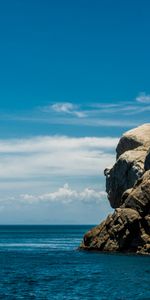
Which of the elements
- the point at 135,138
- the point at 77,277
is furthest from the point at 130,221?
the point at 135,138

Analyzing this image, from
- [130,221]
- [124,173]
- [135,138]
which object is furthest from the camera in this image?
[135,138]

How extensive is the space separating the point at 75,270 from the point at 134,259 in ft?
45.7

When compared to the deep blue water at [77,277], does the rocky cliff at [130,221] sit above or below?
above

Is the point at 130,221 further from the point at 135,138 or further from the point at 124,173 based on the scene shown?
the point at 135,138

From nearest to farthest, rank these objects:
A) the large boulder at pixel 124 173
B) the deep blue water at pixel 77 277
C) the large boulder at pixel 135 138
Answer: the deep blue water at pixel 77 277, the large boulder at pixel 124 173, the large boulder at pixel 135 138

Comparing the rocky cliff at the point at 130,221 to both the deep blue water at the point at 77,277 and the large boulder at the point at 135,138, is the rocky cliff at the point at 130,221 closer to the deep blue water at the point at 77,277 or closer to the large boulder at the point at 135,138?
the deep blue water at the point at 77,277

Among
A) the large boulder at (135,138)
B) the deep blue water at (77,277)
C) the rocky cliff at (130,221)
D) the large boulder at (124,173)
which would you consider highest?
the large boulder at (135,138)

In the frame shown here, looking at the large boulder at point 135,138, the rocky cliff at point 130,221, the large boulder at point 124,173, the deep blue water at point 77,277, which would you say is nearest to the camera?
the deep blue water at point 77,277

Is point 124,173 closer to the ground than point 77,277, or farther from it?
farther from it

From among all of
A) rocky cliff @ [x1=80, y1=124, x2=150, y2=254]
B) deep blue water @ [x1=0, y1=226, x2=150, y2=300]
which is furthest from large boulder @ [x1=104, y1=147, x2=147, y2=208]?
deep blue water @ [x1=0, y1=226, x2=150, y2=300]

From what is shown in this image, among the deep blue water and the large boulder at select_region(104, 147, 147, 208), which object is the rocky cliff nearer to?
the large boulder at select_region(104, 147, 147, 208)

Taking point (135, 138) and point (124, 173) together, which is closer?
point (124, 173)

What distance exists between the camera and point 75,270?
88312 mm

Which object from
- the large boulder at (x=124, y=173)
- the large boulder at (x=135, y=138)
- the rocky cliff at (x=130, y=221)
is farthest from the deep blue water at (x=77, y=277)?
the large boulder at (x=135, y=138)
